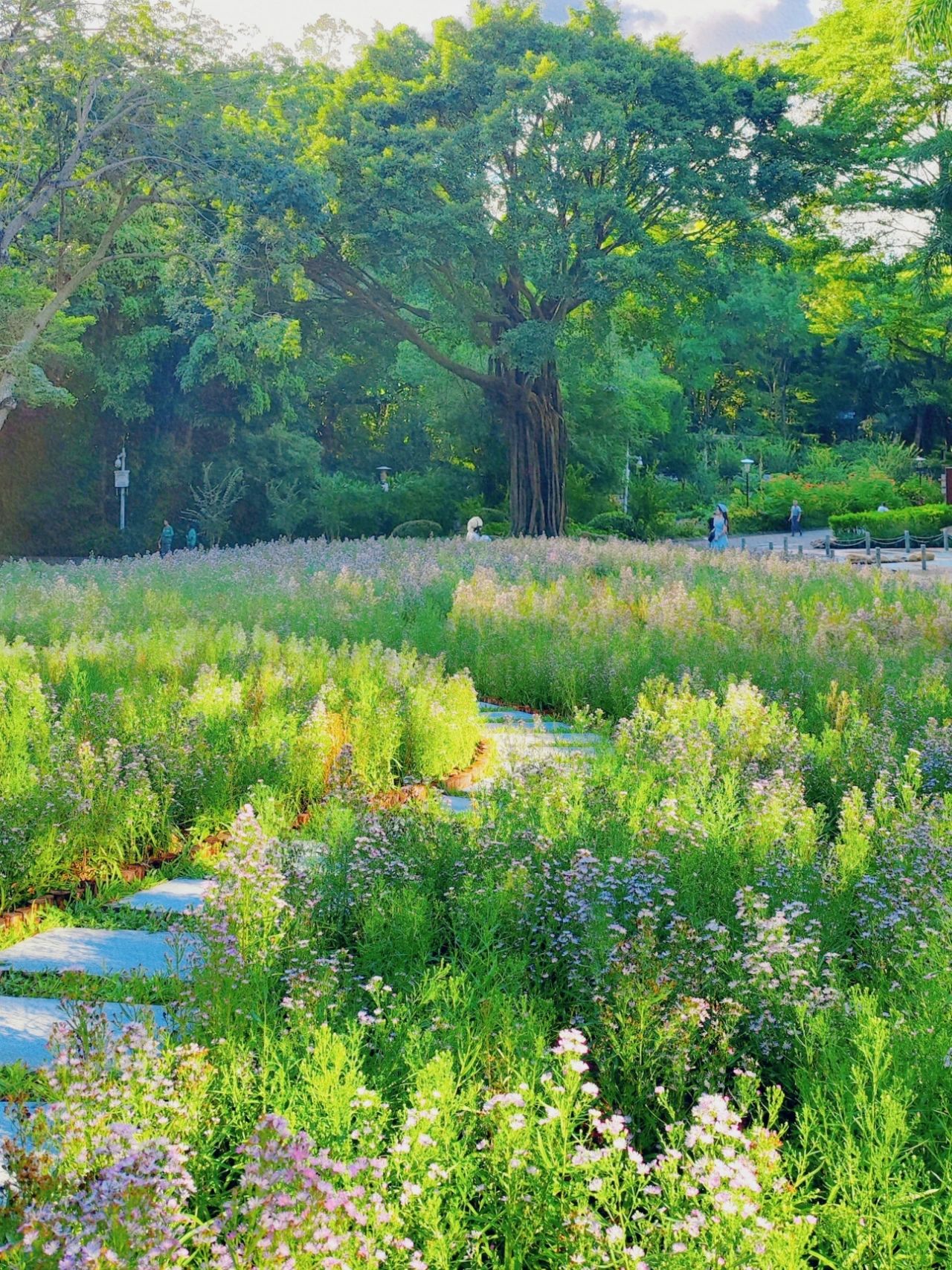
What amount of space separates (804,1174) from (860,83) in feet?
126

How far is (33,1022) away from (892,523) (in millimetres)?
39147

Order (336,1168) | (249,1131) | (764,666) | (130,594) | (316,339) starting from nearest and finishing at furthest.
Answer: (336,1168) < (249,1131) < (764,666) < (130,594) < (316,339)

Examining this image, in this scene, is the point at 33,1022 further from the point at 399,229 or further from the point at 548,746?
the point at 399,229

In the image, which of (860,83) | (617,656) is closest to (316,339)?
(860,83)

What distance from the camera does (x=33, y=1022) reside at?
329 cm

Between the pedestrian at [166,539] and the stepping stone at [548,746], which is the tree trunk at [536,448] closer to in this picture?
the pedestrian at [166,539]

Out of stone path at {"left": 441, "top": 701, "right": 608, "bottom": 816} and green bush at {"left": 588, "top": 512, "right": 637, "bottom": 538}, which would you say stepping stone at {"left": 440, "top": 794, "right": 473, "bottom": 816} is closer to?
stone path at {"left": 441, "top": 701, "right": 608, "bottom": 816}

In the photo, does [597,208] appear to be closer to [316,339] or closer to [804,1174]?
[316,339]

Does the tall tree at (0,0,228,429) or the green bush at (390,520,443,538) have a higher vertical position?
the tall tree at (0,0,228,429)

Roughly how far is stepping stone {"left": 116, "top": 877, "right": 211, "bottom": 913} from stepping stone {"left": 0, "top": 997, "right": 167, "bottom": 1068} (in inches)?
29.3

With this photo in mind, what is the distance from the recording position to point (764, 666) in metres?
7.84

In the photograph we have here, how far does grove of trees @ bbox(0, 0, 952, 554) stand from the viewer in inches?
948

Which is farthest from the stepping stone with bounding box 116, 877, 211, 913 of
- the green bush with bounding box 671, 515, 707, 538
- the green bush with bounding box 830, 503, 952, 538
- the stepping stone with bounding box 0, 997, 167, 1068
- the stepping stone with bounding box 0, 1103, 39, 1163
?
the green bush with bounding box 830, 503, 952, 538

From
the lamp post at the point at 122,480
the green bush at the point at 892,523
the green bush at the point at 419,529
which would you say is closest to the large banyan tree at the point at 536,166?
the green bush at the point at 419,529
